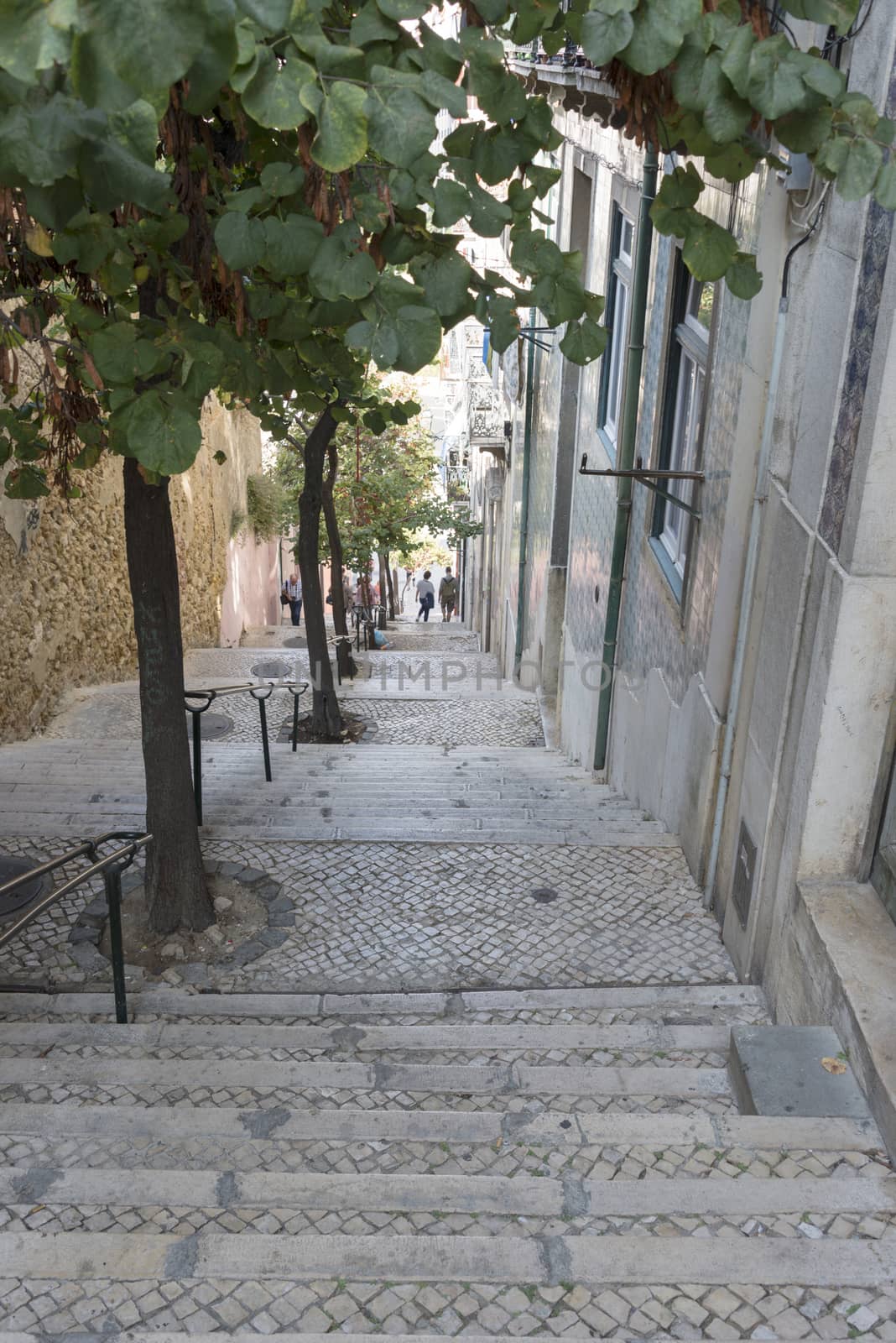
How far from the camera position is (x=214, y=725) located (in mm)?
11062

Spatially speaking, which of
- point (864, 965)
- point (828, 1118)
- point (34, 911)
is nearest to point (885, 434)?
point (864, 965)

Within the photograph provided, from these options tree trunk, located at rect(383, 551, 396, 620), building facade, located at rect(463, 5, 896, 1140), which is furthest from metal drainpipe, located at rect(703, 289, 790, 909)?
tree trunk, located at rect(383, 551, 396, 620)

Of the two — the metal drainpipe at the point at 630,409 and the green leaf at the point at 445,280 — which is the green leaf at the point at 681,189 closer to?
the green leaf at the point at 445,280

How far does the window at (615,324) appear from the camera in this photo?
9.79m

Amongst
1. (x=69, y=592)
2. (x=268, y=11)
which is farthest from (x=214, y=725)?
(x=268, y=11)

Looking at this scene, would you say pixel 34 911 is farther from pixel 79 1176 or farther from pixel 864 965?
pixel 864 965

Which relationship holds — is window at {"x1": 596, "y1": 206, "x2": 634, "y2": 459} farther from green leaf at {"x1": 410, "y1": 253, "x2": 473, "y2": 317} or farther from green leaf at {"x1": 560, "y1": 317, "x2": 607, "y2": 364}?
green leaf at {"x1": 410, "y1": 253, "x2": 473, "y2": 317}

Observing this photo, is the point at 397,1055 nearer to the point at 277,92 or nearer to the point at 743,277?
the point at 743,277

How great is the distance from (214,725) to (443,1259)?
29.0 ft

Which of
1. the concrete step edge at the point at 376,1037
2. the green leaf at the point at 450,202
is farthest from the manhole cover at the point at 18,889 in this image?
the green leaf at the point at 450,202

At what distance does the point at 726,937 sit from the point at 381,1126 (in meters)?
2.17

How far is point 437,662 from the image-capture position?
16.9 m

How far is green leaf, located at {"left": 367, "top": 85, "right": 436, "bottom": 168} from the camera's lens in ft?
7.38

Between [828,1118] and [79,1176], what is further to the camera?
[828,1118]
